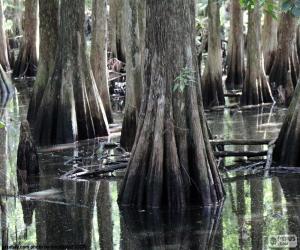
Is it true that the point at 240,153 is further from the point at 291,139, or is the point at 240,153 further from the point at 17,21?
the point at 17,21

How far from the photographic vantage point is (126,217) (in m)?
8.10

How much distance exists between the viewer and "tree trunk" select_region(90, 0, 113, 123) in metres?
15.1

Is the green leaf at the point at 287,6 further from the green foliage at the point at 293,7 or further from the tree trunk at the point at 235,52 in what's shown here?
the tree trunk at the point at 235,52

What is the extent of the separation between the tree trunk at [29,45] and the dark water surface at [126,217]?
1559 centimetres

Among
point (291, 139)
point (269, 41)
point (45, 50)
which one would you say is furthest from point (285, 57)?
point (291, 139)

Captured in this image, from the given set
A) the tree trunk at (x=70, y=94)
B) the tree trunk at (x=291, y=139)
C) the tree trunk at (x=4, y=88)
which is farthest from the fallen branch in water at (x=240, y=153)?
the tree trunk at (x=4, y=88)

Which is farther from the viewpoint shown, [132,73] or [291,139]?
[132,73]

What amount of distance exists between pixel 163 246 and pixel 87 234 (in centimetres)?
86

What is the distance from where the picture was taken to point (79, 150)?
495 inches

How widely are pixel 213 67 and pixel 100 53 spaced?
13.5ft

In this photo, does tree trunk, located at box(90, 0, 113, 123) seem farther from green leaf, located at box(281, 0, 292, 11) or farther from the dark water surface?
green leaf, located at box(281, 0, 292, 11)

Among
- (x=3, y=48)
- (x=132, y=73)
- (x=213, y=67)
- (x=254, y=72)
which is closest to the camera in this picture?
(x=132, y=73)

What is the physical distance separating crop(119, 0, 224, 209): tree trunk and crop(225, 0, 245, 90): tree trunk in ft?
44.9

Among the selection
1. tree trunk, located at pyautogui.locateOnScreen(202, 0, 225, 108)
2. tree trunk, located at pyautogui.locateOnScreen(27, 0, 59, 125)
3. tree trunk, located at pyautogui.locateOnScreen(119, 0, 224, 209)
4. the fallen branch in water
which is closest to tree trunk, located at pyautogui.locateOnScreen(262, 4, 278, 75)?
tree trunk, located at pyautogui.locateOnScreen(202, 0, 225, 108)
